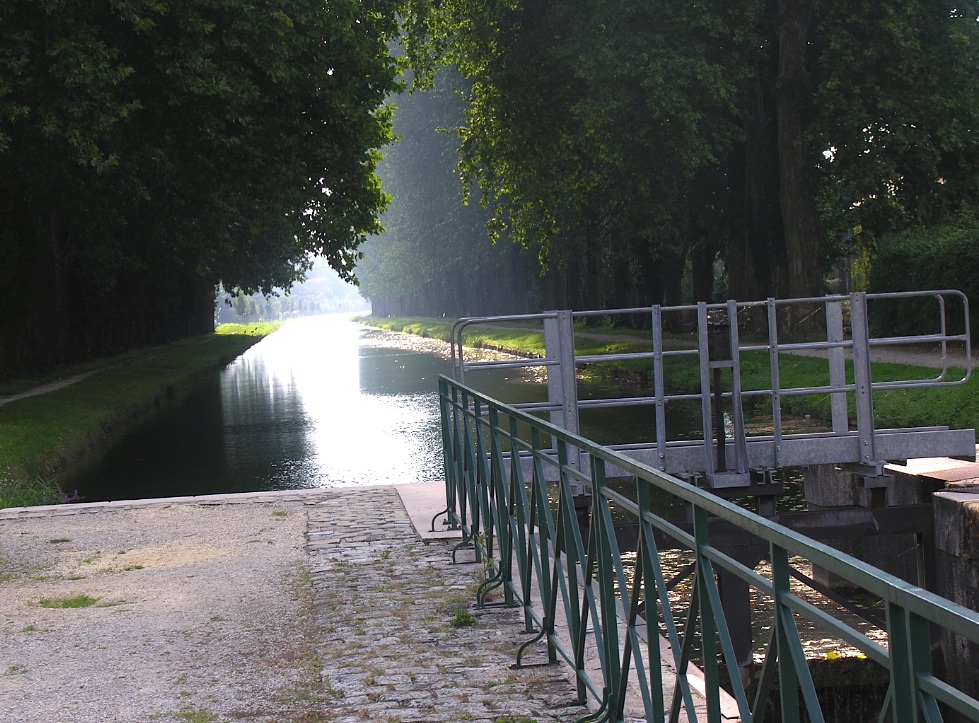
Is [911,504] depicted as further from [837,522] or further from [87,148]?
[87,148]

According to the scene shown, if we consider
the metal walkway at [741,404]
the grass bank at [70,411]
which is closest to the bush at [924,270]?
the metal walkway at [741,404]

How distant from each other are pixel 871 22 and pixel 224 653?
80.3 ft

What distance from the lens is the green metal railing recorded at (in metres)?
2.38

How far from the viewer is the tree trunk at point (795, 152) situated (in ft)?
93.9

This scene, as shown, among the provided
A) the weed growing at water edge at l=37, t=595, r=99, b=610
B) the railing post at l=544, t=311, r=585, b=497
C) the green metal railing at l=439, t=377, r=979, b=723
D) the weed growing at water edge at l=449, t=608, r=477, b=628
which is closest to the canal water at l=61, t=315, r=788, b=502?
the railing post at l=544, t=311, r=585, b=497

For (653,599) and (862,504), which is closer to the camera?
(653,599)

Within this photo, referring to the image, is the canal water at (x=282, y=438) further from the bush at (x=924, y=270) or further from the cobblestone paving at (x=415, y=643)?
the bush at (x=924, y=270)

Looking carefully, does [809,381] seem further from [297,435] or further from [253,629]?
[253,629]

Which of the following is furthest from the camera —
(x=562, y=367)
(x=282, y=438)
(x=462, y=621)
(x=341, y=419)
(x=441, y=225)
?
(x=441, y=225)

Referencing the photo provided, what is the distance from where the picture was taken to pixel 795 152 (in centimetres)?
2891

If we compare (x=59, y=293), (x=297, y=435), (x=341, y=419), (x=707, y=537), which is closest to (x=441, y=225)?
(x=59, y=293)

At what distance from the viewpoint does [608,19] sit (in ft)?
92.5

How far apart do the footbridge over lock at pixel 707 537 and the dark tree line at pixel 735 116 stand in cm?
1221

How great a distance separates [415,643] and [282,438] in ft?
52.5
